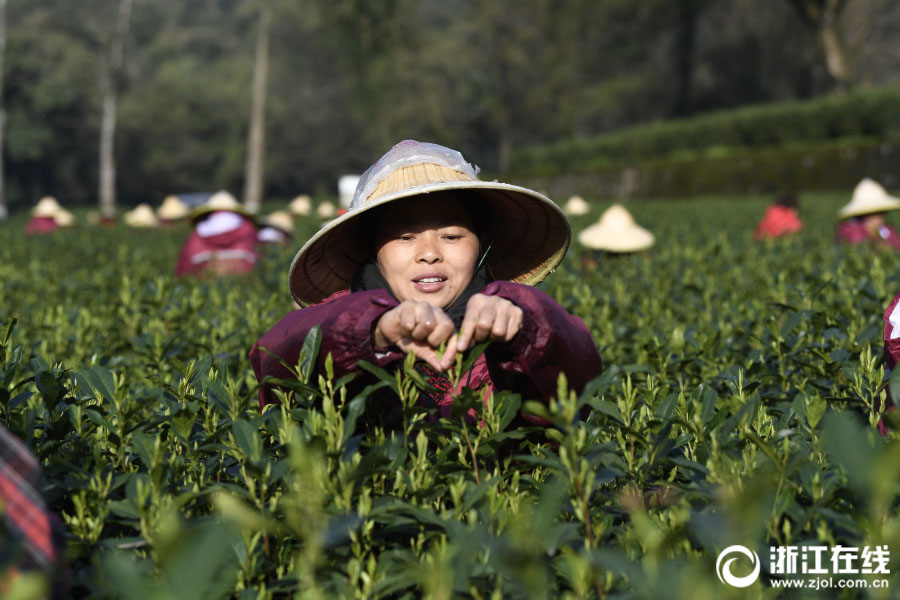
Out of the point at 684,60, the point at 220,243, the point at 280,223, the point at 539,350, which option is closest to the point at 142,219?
the point at 280,223

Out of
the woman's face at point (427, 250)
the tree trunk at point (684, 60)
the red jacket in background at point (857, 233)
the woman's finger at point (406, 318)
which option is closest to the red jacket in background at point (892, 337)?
the woman's face at point (427, 250)

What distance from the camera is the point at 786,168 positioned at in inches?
1043

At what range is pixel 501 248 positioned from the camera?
297 centimetres

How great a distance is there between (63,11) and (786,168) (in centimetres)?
5826

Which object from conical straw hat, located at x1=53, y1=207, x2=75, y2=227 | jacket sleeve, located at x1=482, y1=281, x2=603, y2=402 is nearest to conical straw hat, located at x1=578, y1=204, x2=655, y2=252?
jacket sleeve, located at x1=482, y1=281, x2=603, y2=402

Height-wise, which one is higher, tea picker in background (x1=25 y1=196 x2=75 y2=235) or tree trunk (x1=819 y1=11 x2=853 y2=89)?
tree trunk (x1=819 y1=11 x2=853 y2=89)

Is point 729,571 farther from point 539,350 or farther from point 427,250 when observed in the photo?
point 427,250

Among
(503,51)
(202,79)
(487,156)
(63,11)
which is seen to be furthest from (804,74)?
(63,11)

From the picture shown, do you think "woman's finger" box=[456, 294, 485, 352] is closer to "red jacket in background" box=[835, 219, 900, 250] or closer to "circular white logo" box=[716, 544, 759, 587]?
"circular white logo" box=[716, 544, 759, 587]

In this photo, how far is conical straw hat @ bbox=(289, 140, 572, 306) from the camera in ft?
8.36

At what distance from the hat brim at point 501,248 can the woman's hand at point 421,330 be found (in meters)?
0.82

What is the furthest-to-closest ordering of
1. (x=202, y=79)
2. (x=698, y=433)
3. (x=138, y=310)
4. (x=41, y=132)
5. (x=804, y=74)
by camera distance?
1. (x=202, y=79)
2. (x=41, y=132)
3. (x=804, y=74)
4. (x=138, y=310)
5. (x=698, y=433)

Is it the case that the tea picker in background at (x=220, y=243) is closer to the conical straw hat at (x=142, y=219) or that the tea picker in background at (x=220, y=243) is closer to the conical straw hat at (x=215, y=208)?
the conical straw hat at (x=215, y=208)

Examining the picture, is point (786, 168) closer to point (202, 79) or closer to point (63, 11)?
point (202, 79)
